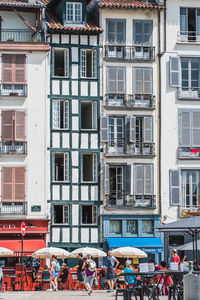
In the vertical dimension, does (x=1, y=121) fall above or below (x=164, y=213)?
above

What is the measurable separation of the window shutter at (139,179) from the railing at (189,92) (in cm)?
482

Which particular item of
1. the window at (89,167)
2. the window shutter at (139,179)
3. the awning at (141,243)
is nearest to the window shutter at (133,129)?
the window shutter at (139,179)

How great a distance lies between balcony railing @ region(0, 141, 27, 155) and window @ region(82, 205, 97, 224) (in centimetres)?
463

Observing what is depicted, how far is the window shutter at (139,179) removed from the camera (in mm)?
49156

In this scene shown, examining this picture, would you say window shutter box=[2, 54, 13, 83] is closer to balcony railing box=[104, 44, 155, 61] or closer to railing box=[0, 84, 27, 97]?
railing box=[0, 84, 27, 97]

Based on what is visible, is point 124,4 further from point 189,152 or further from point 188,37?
point 189,152

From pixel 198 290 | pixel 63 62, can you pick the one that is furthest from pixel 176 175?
pixel 198 290

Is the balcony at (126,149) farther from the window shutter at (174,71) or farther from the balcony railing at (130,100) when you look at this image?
the window shutter at (174,71)

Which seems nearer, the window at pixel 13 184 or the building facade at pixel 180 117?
the window at pixel 13 184

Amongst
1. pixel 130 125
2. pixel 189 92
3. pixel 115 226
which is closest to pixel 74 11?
pixel 130 125

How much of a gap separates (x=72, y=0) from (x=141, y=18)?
13.3 feet

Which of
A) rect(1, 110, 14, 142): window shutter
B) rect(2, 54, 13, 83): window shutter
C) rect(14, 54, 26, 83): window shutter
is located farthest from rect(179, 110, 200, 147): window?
rect(2, 54, 13, 83): window shutter

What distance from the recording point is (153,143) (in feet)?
163

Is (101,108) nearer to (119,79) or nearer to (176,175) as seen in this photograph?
(119,79)
